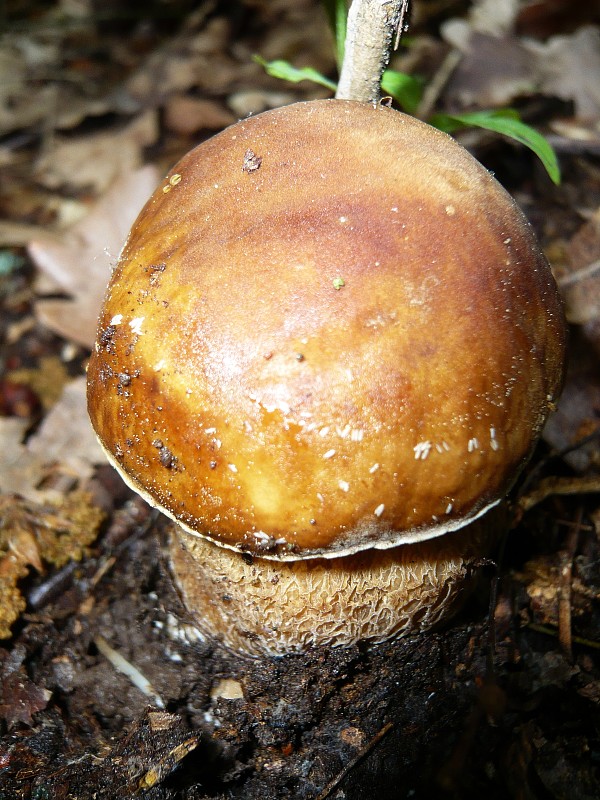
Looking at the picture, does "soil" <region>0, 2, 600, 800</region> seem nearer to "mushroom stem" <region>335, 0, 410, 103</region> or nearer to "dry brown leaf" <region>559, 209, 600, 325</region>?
"dry brown leaf" <region>559, 209, 600, 325</region>

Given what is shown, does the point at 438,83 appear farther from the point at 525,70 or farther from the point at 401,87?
the point at 401,87

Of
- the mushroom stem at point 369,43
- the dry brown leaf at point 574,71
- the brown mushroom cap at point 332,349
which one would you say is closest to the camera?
the brown mushroom cap at point 332,349

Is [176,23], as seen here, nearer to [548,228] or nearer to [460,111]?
[460,111]

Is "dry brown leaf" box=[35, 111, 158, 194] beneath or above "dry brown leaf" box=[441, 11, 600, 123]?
beneath

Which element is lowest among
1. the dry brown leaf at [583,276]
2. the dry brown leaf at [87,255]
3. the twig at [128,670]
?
the twig at [128,670]

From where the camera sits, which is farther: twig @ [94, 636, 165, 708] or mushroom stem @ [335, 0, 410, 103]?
twig @ [94, 636, 165, 708]

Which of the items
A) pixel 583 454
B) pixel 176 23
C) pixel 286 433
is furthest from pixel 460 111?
pixel 286 433

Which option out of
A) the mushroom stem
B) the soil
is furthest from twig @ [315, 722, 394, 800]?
the mushroom stem

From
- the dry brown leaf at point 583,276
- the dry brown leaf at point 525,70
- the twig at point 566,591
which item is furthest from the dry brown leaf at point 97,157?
the twig at point 566,591

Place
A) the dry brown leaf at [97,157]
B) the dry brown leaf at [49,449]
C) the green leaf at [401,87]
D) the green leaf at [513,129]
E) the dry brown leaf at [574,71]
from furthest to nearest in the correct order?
the dry brown leaf at [97,157]
the dry brown leaf at [574,71]
the dry brown leaf at [49,449]
the green leaf at [401,87]
the green leaf at [513,129]

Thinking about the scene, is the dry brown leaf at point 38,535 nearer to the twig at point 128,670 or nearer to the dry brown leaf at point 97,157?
the twig at point 128,670
